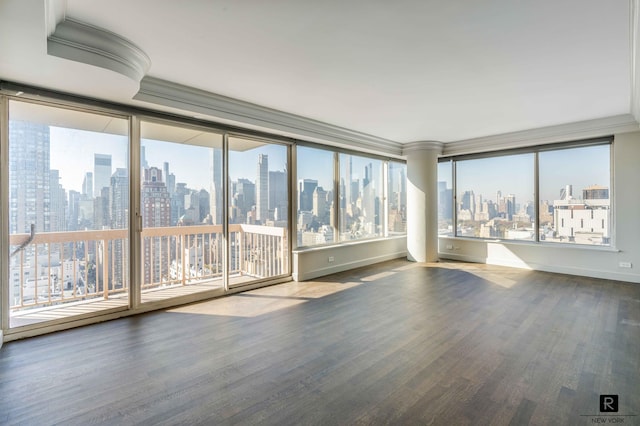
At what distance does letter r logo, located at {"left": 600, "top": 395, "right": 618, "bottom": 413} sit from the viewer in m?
1.90

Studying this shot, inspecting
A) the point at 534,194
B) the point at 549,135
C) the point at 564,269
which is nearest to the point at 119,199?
the point at 549,135

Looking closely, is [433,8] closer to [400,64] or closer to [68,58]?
[400,64]

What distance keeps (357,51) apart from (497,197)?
17.3 feet

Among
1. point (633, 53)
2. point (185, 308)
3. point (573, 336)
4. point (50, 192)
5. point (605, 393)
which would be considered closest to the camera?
point (605, 393)

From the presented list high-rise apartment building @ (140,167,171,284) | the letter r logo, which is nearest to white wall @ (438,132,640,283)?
the letter r logo

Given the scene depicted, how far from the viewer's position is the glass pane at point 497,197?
6168 mm

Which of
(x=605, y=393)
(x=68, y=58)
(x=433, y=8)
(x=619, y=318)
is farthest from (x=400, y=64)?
(x=619, y=318)

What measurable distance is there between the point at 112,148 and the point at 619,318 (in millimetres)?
6035

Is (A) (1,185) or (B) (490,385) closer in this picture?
(B) (490,385)

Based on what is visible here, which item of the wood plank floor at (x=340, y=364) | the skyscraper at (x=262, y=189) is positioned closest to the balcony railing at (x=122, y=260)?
the skyscraper at (x=262, y=189)

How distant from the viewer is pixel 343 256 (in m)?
6.08

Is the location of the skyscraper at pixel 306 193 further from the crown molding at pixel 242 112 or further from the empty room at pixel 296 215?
the crown molding at pixel 242 112

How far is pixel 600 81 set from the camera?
11.2 ft

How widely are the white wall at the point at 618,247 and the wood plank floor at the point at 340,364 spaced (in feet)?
3.96
